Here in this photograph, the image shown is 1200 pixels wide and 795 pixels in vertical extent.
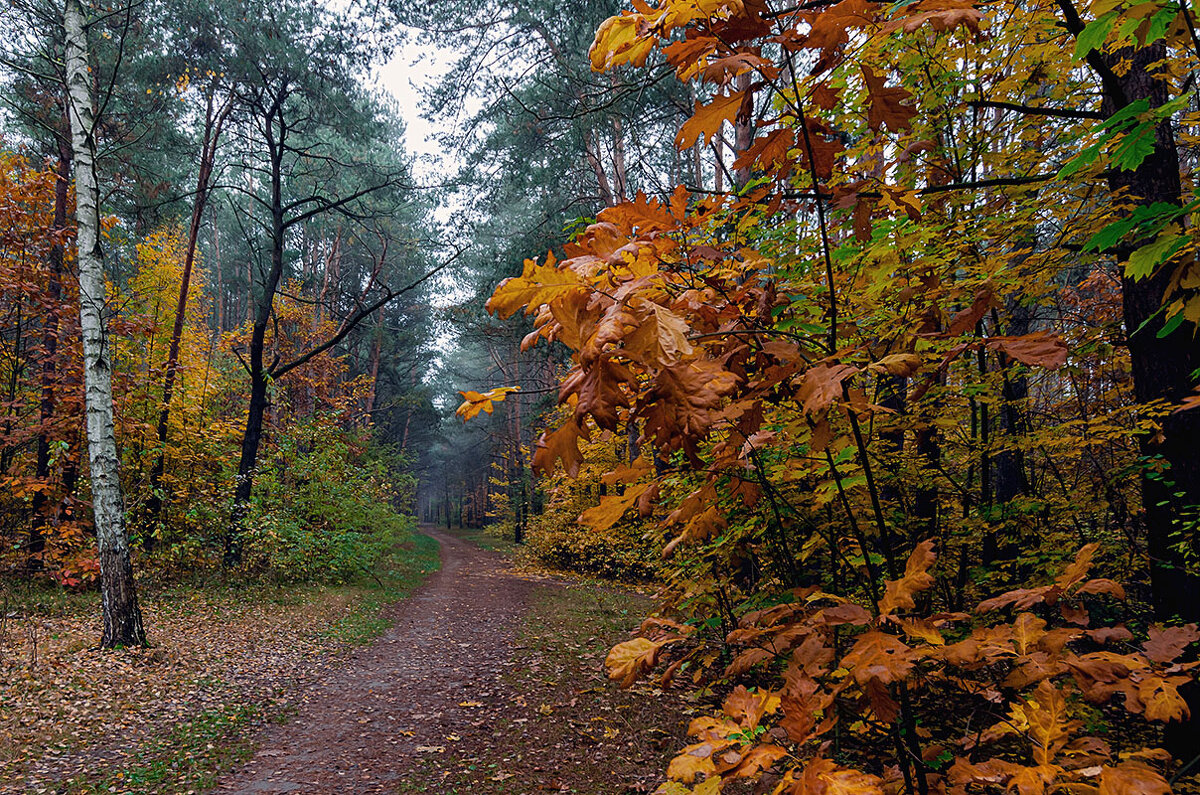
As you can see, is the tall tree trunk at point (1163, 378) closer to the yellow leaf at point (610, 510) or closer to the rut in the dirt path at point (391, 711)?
the yellow leaf at point (610, 510)

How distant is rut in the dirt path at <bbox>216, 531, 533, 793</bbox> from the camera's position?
3.75 metres

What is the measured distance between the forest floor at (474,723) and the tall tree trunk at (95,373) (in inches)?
94.4

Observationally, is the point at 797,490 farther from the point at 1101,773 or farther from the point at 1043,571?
the point at 1101,773

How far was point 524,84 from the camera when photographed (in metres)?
10.5

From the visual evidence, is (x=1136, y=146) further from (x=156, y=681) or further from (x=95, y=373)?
(x=95, y=373)

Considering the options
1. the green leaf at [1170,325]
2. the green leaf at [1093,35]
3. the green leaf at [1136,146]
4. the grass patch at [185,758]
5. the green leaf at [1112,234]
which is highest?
the green leaf at [1093,35]

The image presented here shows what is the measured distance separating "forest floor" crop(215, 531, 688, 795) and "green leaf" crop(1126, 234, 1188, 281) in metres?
3.58

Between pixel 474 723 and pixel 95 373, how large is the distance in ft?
18.1

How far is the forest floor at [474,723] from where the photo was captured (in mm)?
3650

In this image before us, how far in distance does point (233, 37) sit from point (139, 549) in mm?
8957

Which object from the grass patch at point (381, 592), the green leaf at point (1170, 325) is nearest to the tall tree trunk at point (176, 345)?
the grass patch at point (381, 592)

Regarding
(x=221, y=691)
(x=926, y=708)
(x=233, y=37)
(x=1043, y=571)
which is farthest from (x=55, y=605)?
(x=1043, y=571)

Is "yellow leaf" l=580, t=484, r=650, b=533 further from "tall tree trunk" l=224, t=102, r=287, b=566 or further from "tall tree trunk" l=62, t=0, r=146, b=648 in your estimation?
"tall tree trunk" l=224, t=102, r=287, b=566

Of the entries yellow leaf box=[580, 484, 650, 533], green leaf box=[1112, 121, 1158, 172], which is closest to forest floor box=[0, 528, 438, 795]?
yellow leaf box=[580, 484, 650, 533]
